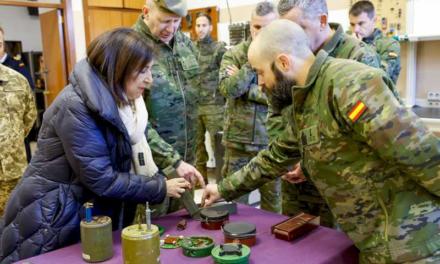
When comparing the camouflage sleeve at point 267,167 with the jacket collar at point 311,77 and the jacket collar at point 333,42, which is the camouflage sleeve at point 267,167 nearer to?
the jacket collar at point 311,77

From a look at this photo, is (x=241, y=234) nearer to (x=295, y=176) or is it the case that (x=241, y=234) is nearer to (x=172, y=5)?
(x=295, y=176)

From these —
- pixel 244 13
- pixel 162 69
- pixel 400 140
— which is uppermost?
pixel 244 13

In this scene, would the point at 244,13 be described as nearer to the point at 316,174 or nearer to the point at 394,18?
the point at 394,18

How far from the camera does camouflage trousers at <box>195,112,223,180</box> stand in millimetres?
4609

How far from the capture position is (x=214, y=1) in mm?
5477

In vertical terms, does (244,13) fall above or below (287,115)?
above

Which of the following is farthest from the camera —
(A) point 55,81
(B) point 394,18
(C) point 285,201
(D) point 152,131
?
(A) point 55,81

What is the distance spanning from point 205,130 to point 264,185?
2135mm

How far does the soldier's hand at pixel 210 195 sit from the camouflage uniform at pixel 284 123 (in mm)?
381

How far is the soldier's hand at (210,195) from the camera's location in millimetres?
1763

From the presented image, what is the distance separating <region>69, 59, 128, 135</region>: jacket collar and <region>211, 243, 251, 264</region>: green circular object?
1.70ft

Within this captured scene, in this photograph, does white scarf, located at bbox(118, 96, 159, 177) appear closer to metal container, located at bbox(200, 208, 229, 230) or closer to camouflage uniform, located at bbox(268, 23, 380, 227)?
metal container, located at bbox(200, 208, 229, 230)

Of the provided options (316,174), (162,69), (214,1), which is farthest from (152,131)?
(214,1)

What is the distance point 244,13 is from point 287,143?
12.7 ft
